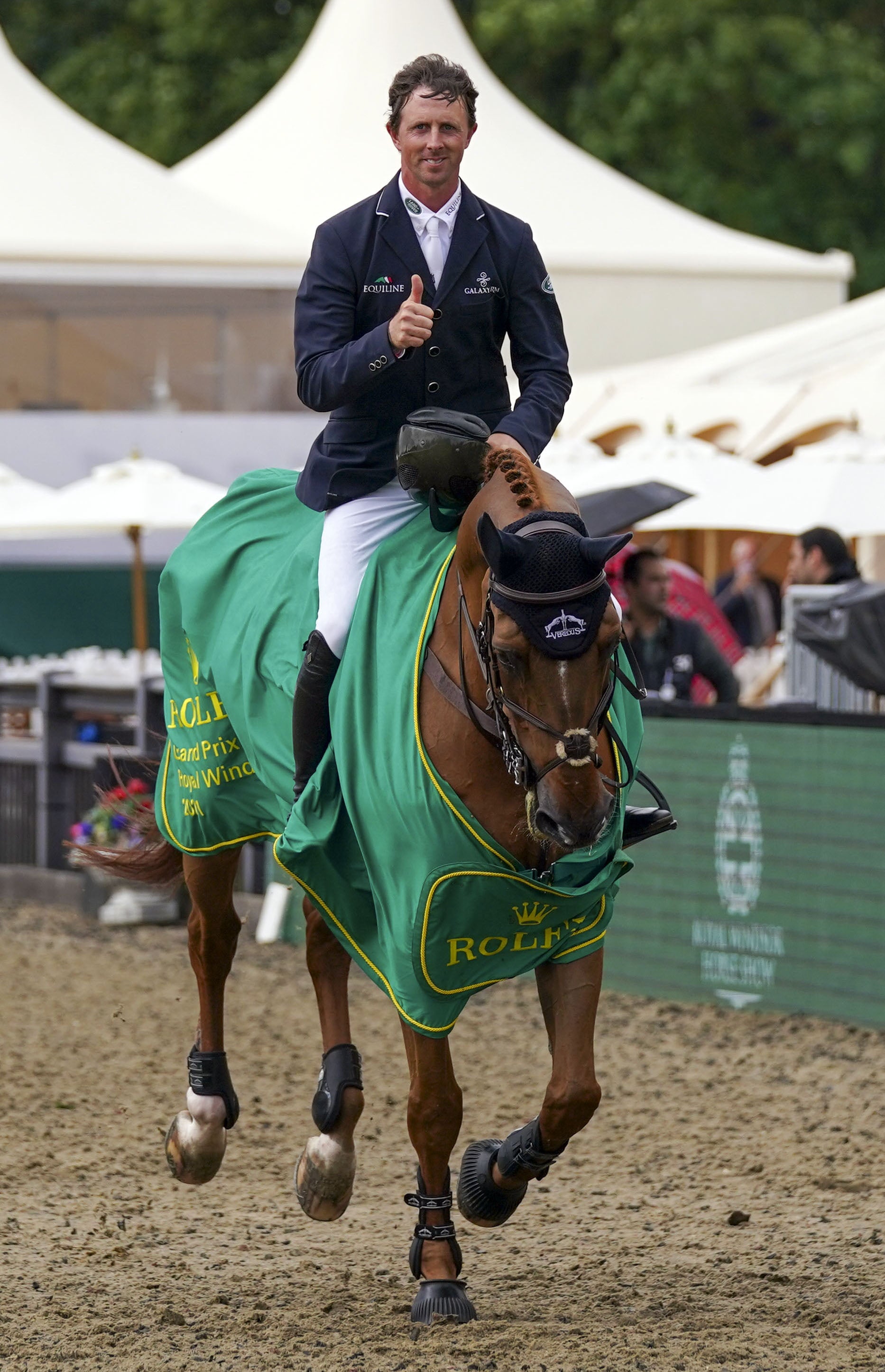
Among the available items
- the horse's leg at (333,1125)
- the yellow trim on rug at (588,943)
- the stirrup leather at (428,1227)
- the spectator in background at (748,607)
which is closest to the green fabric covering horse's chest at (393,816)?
the yellow trim on rug at (588,943)

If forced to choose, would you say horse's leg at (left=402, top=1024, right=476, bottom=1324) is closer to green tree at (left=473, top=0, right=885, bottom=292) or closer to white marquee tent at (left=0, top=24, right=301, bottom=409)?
white marquee tent at (left=0, top=24, right=301, bottom=409)

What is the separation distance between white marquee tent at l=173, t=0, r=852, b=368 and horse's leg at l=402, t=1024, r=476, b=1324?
63.2ft

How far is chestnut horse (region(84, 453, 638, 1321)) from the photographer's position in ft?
14.2

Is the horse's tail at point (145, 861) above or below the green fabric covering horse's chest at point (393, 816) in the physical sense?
below

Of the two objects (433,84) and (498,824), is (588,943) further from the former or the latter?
(433,84)

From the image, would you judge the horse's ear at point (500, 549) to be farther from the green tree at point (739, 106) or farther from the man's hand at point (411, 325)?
the green tree at point (739, 106)

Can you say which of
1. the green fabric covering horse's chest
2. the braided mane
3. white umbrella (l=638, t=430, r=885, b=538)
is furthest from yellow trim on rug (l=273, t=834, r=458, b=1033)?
white umbrella (l=638, t=430, r=885, b=538)

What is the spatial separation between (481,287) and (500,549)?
3.55ft

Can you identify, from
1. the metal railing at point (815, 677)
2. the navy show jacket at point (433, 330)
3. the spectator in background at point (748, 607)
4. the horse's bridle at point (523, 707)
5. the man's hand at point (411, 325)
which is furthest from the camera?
the spectator in background at point (748, 607)

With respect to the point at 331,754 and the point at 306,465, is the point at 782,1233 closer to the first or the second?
the point at 331,754

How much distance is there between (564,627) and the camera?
171 inches

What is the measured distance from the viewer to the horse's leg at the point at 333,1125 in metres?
5.83

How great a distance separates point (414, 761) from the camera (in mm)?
4805

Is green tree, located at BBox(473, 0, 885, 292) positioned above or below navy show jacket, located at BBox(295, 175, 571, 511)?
above
